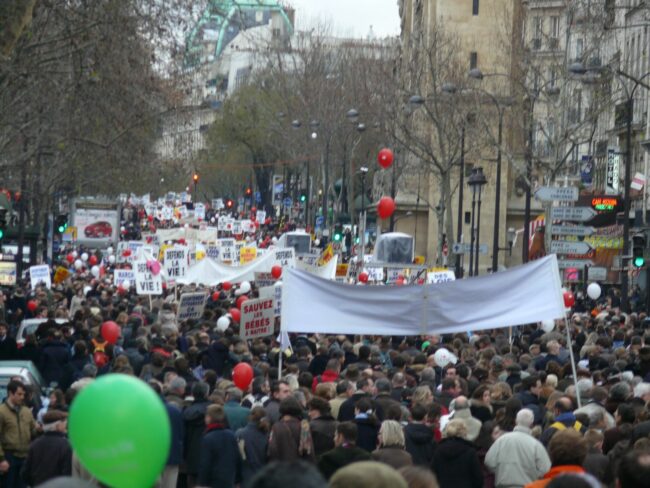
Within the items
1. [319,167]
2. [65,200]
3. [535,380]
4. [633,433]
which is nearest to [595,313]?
[535,380]

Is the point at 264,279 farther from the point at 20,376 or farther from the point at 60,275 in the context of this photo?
the point at 20,376

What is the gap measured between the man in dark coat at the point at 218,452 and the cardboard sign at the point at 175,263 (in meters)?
20.2

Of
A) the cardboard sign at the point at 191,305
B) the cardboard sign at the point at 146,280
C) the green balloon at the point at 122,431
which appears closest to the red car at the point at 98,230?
the cardboard sign at the point at 146,280

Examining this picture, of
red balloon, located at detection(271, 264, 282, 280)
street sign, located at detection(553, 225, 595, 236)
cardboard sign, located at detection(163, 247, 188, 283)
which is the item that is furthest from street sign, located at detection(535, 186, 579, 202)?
cardboard sign, located at detection(163, 247, 188, 283)

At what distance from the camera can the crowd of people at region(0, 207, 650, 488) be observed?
10953 millimetres

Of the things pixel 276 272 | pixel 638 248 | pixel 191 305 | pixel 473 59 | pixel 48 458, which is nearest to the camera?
pixel 48 458

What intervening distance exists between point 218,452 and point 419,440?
1.45m

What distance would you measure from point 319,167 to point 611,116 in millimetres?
23454

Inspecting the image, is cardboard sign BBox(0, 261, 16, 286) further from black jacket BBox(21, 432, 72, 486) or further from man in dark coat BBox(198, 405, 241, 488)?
black jacket BBox(21, 432, 72, 486)

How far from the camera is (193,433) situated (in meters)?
14.2

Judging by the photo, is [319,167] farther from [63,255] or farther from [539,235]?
[539,235]

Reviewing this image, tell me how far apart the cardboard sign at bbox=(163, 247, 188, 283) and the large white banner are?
1791cm

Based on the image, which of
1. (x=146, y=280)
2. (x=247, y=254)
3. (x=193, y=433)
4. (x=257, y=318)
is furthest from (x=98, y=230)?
(x=193, y=433)

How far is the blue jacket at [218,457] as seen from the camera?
12766mm
